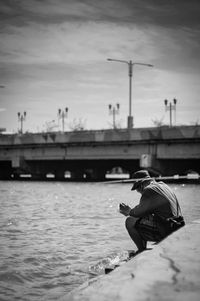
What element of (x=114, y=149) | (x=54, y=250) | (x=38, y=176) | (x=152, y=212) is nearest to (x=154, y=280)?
(x=152, y=212)

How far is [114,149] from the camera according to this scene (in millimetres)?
40688

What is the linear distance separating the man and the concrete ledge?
1.73m

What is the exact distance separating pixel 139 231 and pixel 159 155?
31.4 m

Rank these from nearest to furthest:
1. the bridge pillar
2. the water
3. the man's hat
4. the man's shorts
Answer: the water → the man's hat → the man's shorts → the bridge pillar

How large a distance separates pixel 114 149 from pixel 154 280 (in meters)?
37.4

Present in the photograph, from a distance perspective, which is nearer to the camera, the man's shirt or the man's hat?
the man's shirt

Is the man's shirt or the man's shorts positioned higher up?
the man's shirt

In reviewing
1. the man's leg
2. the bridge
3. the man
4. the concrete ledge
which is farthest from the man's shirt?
the bridge

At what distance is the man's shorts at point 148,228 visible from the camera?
6850 mm

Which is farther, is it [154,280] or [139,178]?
[139,178]

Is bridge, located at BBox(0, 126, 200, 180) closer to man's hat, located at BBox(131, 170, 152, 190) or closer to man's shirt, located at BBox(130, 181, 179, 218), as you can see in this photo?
man's hat, located at BBox(131, 170, 152, 190)

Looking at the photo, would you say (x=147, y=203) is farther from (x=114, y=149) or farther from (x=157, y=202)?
(x=114, y=149)

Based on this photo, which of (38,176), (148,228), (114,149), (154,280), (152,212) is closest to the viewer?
(154,280)

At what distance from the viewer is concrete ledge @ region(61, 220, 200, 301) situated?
2.98 meters
